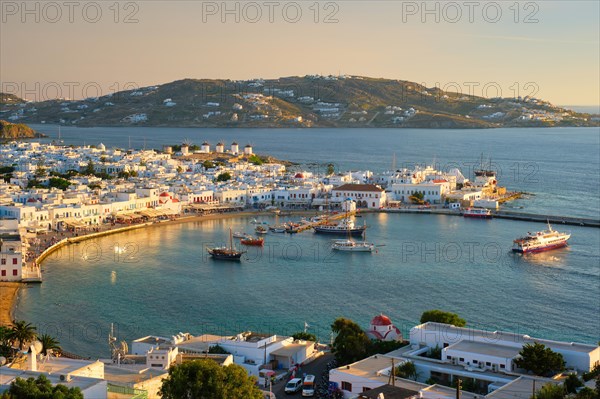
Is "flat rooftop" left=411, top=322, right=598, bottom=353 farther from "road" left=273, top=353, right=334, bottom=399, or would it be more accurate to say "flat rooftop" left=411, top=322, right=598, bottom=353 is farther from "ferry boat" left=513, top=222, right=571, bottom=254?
"ferry boat" left=513, top=222, right=571, bottom=254

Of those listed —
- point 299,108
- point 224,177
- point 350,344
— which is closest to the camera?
point 350,344

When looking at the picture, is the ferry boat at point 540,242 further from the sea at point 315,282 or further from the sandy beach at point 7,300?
the sandy beach at point 7,300

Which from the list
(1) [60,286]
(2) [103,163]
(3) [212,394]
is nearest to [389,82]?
(2) [103,163]

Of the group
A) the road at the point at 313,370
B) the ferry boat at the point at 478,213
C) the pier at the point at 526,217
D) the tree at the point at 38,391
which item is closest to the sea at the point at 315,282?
the pier at the point at 526,217

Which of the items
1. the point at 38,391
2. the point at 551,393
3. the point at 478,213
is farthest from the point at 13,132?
the point at 551,393

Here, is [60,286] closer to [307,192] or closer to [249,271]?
[249,271]

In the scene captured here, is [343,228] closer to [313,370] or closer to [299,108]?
[313,370]
